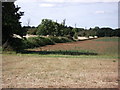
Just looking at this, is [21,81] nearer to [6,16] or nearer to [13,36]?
[6,16]

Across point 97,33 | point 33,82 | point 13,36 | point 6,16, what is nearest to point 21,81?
point 33,82

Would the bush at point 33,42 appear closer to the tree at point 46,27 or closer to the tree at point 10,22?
the tree at point 10,22

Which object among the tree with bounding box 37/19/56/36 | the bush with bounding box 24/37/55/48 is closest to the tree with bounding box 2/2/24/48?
the bush with bounding box 24/37/55/48

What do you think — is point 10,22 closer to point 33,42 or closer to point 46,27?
point 33,42

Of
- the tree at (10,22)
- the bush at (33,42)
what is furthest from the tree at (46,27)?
the tree at (10,22)

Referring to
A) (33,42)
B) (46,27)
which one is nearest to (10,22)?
(33,42)

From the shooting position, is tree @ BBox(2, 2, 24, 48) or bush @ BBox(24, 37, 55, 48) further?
bush @ BBox(24, 37, 55, 48)

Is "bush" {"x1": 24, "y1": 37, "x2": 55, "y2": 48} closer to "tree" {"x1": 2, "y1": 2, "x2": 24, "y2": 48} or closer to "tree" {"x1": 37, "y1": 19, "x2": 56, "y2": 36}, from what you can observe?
"tree" {"x1": 2, "y1": 2, "x2": 24, "y2": 48}

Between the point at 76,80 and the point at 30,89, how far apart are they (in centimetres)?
269

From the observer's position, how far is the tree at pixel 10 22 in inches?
1003

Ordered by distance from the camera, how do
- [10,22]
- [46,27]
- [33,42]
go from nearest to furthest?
[10,22] < [33,42] < [46,27]

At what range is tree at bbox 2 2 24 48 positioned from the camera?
25469mm

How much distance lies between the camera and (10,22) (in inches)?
1006

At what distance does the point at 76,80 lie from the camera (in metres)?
11.0
